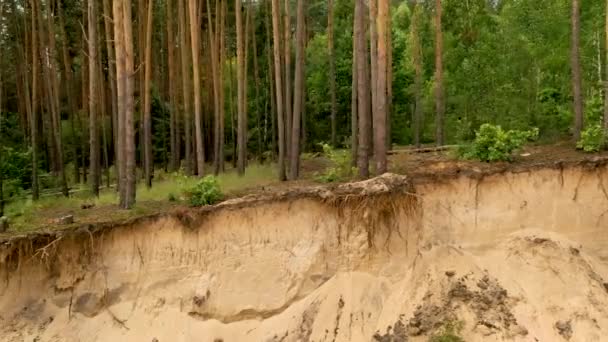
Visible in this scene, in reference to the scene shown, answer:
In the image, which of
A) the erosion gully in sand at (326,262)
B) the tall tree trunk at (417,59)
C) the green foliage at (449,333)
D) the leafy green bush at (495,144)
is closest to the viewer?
the green foliage at (449,333)

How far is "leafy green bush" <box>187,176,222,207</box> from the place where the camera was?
40.9ft

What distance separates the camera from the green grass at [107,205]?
42.6ft

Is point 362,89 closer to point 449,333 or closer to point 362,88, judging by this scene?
point 362,88

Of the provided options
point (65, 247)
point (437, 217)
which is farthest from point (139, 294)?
point (437, 217)

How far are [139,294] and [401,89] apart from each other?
1811 centimetres

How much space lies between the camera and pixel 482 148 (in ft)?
42.3

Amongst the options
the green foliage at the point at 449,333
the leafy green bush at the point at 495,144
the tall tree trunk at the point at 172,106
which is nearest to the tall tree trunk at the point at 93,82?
the tall tree trunk at the point at 172,106

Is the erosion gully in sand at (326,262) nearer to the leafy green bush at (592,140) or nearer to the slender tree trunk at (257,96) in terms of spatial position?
the leafy green bush at (592,140)

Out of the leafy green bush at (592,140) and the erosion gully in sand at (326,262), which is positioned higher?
the leafy green bush at (592,140)

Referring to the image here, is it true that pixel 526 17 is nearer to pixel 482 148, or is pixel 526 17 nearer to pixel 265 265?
pixel 482 148

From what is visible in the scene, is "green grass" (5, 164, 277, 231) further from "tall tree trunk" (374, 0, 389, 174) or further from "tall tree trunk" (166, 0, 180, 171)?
"tall tree trunk" (166, 0, 180, 171)

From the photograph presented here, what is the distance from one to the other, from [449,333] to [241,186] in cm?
665

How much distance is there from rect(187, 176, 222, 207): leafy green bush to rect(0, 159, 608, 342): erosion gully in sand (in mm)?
617

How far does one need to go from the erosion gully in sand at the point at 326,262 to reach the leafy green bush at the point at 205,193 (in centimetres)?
62
